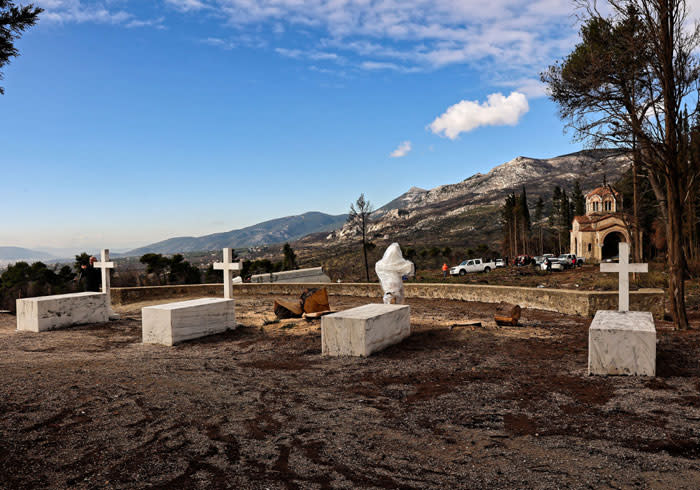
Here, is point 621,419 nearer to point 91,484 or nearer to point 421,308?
point 91,484

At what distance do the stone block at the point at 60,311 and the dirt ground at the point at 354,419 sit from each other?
3.46 meters

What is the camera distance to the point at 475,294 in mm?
15492

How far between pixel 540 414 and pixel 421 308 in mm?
9418

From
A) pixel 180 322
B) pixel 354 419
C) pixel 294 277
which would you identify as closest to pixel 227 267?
pixel 180 322

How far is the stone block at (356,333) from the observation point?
7.79m

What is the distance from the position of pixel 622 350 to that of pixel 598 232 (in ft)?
153

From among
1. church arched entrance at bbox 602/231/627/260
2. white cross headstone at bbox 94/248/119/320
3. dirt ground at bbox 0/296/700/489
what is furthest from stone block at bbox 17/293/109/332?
church arched entrance at bbox 602/231/627/260

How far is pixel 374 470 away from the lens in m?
3.59

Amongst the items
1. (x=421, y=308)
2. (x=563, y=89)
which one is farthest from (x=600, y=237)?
(x=421, y=308)

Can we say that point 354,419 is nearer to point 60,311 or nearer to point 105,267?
point 60,311

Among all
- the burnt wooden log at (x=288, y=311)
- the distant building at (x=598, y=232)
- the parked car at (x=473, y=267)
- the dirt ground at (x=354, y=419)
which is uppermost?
the distant building at (x=598, y=232)

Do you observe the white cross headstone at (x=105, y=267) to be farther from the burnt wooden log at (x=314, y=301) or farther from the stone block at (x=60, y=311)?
the burnt wooden log at (x=314, y=301)

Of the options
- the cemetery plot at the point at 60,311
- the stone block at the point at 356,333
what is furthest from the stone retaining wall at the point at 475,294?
the cemetery plot at the point at 60,311

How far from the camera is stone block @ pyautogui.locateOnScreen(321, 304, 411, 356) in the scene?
7793mm
